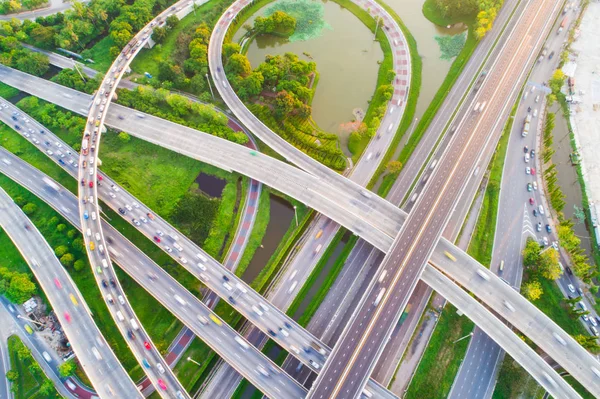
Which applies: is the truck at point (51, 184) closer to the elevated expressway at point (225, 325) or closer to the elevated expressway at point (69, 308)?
the elevated expressway at point (225, 325)

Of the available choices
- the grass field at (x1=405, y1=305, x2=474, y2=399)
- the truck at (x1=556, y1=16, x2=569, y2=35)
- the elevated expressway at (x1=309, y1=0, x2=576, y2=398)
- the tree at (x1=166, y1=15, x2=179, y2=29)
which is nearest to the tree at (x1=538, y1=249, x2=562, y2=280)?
the elevated expressway at (x1=309, y1=0, x2=576, y2=398)

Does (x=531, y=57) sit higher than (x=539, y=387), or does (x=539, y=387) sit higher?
(x=531, y=57)

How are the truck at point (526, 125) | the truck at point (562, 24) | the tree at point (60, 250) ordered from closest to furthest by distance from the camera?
the tree at point (60, 250), the truck at point (526, 125), the truck at point (562, 24)

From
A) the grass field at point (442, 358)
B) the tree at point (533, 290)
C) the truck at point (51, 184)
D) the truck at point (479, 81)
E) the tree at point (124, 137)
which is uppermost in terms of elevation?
the tree at point (124, 137)

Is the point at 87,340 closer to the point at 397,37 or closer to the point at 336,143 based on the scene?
the point at 336,143

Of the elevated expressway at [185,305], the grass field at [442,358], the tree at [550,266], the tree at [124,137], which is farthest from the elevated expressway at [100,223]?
the tree at [550,266]

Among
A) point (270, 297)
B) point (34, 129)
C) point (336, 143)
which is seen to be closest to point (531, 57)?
point (336, 143)

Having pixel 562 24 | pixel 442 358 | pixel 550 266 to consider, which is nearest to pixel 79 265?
pixel 442 358
